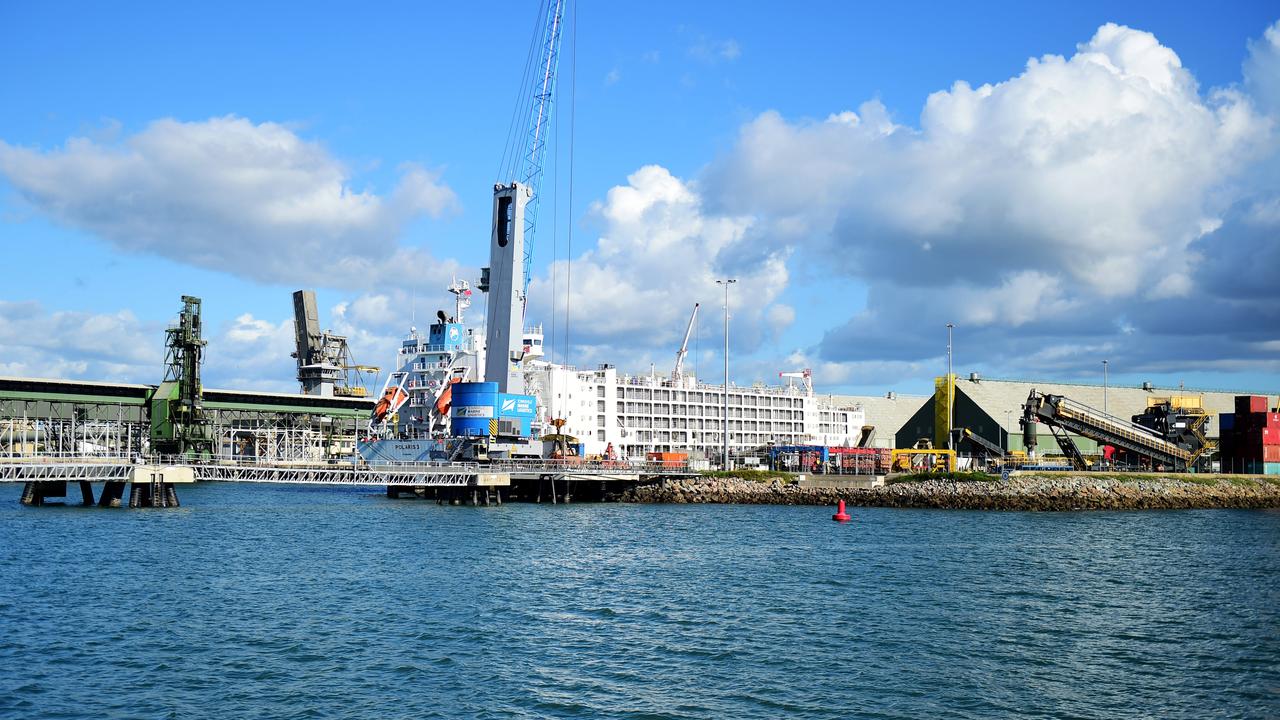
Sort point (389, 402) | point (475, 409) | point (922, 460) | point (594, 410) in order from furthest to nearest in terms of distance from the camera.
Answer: point (594, 410)
point (922, 460)
point (389, 402)
point (475, 409)

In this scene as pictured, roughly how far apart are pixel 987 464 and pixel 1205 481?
19.4m

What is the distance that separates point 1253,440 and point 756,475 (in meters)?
39.2

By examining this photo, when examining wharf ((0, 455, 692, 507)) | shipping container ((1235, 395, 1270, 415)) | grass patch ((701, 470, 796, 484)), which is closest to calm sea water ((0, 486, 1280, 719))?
wharf ((0, 455, 692, 507))

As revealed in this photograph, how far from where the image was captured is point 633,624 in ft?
100

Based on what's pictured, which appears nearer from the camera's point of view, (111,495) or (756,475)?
(111,495)

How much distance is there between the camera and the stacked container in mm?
82938

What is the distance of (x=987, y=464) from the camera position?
94.0 meters

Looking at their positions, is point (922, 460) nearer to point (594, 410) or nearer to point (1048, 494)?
point (1048, 494)

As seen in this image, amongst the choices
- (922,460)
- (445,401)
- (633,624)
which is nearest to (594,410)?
(445,401)

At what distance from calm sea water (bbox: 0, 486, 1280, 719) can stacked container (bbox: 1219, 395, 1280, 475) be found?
32.7 m

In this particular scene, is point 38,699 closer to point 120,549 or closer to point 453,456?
point 120,549

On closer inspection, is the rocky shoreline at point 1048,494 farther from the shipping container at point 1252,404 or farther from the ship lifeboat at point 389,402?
the ship lifeboat at point 389,402

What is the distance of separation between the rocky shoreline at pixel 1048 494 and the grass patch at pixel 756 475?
7.41 feet

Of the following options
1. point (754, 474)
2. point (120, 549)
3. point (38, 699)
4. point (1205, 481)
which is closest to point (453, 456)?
point (754, 474)
